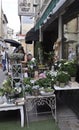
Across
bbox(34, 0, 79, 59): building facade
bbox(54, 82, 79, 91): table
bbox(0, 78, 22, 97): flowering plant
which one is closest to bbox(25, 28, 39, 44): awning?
bbox(34, 0, 79, 59): building facade

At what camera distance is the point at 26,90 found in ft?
23.3

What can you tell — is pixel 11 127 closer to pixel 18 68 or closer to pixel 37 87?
pixel 37 87

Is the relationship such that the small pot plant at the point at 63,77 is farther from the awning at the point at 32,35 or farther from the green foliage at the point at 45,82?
the awning at the point at 32,35

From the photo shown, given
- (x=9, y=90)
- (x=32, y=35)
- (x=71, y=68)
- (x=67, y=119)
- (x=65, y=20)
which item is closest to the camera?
(x=9, y=90)

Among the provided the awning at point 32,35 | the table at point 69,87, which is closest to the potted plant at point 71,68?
the table at point 69,87

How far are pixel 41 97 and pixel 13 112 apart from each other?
1.21 metres

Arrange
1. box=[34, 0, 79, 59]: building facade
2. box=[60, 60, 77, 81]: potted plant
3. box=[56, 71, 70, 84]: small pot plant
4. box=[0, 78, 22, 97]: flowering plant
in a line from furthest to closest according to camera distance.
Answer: box=[34, 0, 79, 59]: building facade → box=[60, 60, 77, 81]: potted plant → box=[56, 71, 70, 84]: small pot plant → box=[0, 78, 22, 97]: flowering plant

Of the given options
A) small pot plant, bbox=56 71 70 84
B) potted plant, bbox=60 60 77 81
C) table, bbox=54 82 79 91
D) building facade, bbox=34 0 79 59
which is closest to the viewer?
table, bbox=54 82 79 91

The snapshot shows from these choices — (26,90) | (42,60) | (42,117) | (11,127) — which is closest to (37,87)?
(26,90)

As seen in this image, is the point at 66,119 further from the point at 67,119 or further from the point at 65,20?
the point at 65,20

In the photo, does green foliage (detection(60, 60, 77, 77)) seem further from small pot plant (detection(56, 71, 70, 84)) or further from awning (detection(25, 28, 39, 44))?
awning (detection(25, 28, 39, 44))

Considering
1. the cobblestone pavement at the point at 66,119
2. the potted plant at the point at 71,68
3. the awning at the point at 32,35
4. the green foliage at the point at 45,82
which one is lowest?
the cobblestone pavement at the point at 66,119

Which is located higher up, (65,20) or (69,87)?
(65,20)

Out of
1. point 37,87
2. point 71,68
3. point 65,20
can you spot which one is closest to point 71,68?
point 71,68
